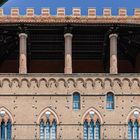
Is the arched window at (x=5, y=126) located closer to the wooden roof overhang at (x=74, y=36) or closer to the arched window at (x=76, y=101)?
the arched window at (x=76, y=101)

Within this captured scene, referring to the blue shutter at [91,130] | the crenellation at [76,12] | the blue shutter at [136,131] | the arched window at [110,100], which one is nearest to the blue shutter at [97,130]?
the blue shutter at [91,130]

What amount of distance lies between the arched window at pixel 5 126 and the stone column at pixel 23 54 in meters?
2.79

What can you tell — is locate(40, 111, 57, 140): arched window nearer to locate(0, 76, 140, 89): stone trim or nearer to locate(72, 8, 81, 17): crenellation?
locate(0, 76, 140, 89): stone trim

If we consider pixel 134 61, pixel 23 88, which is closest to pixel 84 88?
pixel 23 88

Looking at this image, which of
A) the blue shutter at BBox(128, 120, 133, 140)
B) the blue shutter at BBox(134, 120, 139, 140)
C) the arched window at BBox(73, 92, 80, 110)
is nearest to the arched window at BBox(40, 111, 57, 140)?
the arched window at BBox(73, 92, 80, 110)

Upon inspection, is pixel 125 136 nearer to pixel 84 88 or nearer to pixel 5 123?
pixel 84 88

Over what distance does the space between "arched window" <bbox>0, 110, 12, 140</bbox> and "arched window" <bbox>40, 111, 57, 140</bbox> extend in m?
1.81

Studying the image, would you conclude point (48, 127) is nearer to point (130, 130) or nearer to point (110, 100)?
point (110, 100)

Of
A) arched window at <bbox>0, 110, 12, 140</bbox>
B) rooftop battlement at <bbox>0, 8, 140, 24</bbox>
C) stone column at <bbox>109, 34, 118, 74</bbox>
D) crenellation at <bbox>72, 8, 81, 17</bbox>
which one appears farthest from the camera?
crenellation at <bbox>72, 8, 81, 17</bbox>

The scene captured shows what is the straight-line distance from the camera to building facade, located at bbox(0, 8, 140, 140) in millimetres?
29719

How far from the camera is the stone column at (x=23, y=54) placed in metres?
30.8

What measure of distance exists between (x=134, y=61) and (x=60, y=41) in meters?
5.68

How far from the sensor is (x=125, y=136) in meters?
29.6

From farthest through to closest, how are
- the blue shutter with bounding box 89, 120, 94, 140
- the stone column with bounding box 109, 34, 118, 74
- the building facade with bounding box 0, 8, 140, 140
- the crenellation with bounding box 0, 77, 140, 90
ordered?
1. the stone column with bounding box 109, 34, 118, 74
2. the crenellation with bounding box 0, 77, 140, 90
3. the building facade with bounding box 0, 8, 140, 140
4. the blue shutter with bounding box 89, 120, 94, 140
